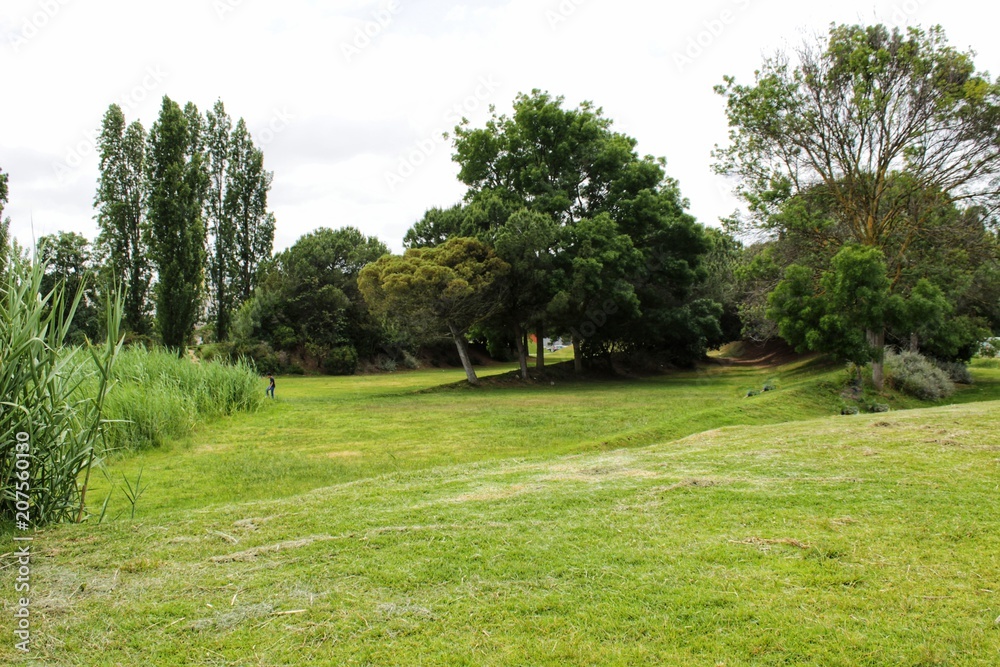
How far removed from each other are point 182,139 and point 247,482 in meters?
21.7

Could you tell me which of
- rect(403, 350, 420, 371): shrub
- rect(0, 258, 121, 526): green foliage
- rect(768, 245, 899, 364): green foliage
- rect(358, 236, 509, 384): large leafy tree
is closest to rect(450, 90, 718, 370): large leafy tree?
rect(358, 236, 509, 384): large leafy tree

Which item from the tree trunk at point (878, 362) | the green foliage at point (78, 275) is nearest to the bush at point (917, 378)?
the tree trunk at point (878, 362)

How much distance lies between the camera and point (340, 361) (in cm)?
3809

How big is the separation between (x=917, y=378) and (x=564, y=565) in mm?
19210

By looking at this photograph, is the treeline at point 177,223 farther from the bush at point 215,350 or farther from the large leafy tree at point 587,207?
the large leafy tree at point 587,207

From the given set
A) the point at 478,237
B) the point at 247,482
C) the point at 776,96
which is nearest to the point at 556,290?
the point at 478,237

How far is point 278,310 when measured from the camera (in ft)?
122

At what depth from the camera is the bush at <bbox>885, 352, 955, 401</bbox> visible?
741 inches

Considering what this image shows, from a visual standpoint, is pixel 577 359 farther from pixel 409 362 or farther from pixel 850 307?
pixel 409 362

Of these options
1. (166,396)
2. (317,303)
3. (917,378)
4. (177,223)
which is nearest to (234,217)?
(317,303)

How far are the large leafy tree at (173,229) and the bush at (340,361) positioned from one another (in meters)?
12.7

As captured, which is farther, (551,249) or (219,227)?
(219,227)

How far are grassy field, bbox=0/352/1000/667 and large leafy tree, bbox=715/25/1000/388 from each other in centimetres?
1379

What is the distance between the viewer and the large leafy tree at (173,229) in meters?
24.7
